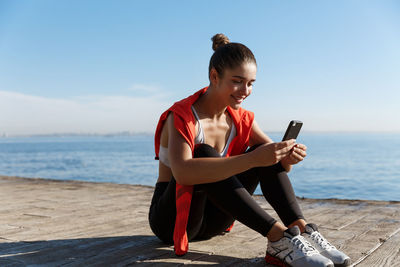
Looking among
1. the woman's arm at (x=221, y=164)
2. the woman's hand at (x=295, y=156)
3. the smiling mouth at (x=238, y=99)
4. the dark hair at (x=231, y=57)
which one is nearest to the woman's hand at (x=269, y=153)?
the woman's arm at (x=221, y=164)

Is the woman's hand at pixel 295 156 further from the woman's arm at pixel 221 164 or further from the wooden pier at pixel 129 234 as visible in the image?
the wooden pier at pixel 129 234

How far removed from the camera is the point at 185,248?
189cm

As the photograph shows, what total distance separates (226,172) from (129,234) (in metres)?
1.11

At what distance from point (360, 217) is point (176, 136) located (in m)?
2.02

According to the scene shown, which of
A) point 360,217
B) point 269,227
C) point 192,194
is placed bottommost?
point 360,217

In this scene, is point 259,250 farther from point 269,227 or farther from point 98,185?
point 98,185

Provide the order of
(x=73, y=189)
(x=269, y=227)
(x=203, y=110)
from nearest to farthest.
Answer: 1. (x=269, y=227)
2. (x=203, y=110)
3. (x=73, y=189)

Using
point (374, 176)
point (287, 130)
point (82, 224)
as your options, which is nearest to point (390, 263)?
point (287, 130)

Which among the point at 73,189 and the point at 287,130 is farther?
the point at 73,189

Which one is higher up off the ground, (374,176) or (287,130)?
(287,130)

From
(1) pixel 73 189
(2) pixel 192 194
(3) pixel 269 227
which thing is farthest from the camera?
(1) pixel 73 189

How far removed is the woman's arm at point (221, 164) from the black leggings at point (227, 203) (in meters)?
0.06

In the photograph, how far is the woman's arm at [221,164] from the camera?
1691 millimetres

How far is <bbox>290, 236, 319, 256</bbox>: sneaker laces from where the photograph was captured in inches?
64.1
